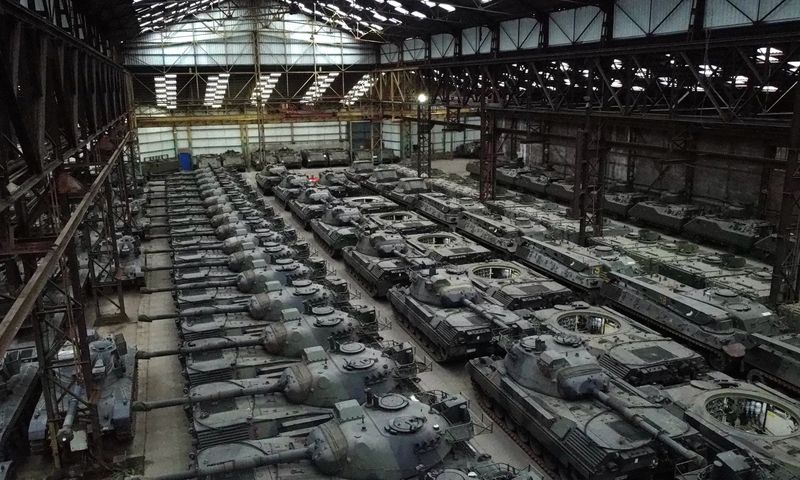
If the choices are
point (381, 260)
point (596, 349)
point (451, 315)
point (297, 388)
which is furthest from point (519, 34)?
point (297, 388)

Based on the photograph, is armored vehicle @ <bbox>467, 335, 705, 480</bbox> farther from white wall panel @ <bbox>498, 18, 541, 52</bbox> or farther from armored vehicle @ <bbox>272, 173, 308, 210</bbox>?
armored vehicle @ <bbox>272, 173, 308, 210</bbox>

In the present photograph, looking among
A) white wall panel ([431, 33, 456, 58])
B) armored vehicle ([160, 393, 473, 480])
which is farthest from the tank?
white wall panel ([431, 33, 456, 58])

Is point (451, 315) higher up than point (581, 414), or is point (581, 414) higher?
point (451, 315)

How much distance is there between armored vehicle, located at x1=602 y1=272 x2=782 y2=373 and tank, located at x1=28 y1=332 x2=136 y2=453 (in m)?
15.4

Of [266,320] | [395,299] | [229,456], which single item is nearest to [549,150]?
[395,299]

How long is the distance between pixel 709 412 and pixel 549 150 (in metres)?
36.6

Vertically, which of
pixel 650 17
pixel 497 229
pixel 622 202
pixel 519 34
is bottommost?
pixel 497 229

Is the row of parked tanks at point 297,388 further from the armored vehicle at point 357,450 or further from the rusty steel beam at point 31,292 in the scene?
the rusty steel beam at point 31,292

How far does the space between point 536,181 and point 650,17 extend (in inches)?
721

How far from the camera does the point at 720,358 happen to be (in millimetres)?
18281

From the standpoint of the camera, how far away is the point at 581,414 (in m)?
14.7

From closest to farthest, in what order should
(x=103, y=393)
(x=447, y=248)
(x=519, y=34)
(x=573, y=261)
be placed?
(x=103, y=393)
(x=573, y=261)
(x=447, y=248)
(x=519, y=34)

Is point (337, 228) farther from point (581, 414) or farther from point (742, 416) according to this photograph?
point (742, 416)

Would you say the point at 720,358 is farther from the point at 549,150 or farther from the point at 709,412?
the point at 549,150
